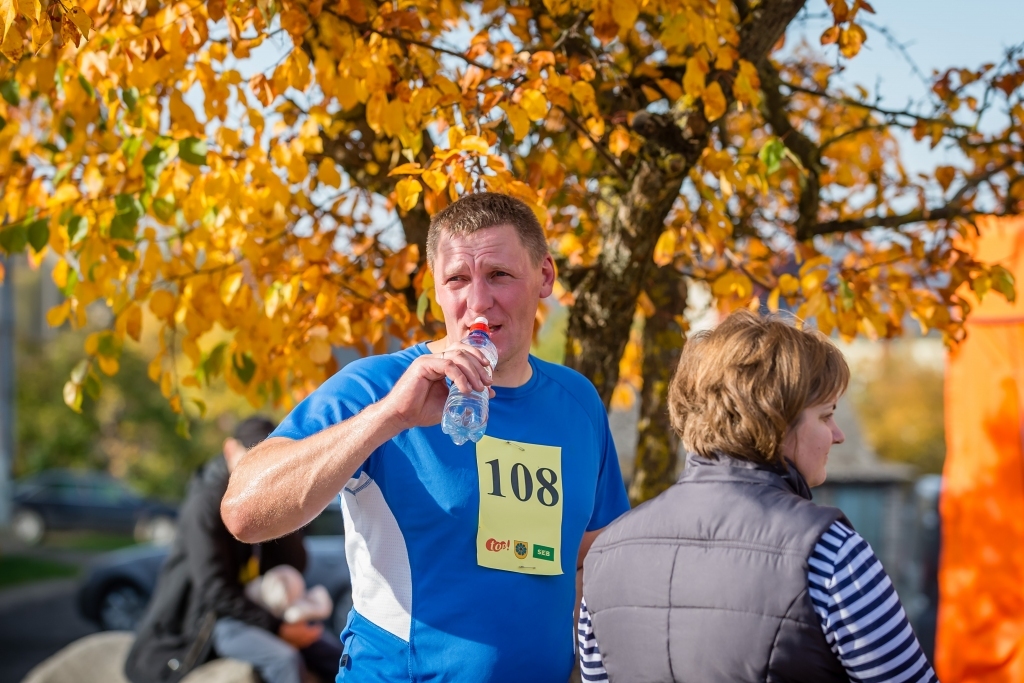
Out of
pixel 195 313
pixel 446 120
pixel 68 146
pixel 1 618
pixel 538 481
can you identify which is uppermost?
pixel 68 146

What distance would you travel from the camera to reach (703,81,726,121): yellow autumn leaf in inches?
121

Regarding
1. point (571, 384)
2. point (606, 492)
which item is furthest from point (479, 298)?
point (606, 492)

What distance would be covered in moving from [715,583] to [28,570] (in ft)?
70.3

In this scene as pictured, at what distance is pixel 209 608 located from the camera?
478 centimetres

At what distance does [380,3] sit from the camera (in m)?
3.37

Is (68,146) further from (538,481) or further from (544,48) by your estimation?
(538,481)

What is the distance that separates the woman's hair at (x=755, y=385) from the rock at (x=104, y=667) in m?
3.50

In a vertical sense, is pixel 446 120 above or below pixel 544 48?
below

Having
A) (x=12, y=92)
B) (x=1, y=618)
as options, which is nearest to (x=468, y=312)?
(x=12, y=92)

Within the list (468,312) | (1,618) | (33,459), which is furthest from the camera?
(33,459)

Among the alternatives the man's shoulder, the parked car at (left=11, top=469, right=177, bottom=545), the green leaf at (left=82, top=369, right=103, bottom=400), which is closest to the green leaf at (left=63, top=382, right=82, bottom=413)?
the green leaf at (left=82, top=369, right=103, bottom=400)

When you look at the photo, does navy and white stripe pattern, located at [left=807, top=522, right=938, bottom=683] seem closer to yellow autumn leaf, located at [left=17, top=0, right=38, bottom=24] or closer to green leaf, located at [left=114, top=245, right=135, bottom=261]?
yellow autumn leaf, located at [left=17, top=0, right=38, bottom=24]

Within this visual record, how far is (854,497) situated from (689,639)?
2324 centimetres

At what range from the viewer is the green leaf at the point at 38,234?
133 inches
